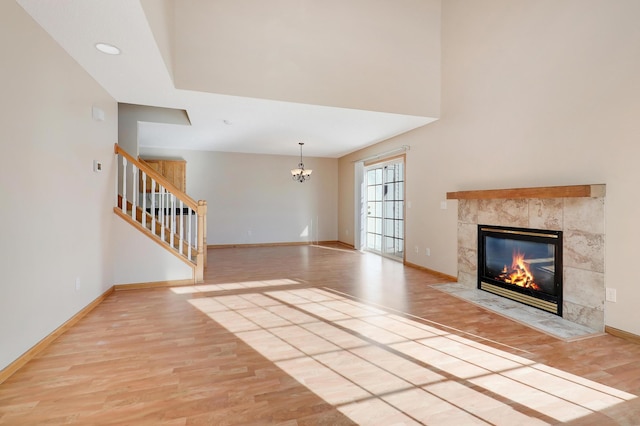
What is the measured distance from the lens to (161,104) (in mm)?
4441

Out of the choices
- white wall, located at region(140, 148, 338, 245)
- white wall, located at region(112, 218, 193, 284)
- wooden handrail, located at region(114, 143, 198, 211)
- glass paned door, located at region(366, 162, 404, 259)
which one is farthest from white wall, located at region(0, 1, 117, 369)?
glass paned door, located at region(366, 162, 404, 259)

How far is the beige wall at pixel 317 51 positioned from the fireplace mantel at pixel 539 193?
153 cm

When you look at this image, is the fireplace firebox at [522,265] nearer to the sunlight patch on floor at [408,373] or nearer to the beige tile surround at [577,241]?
the beige tile surround at [577,241]

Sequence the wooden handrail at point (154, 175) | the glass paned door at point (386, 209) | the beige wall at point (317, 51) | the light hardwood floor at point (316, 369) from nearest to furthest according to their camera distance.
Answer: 1. the light hardwood floor at point (316, 369)
2. the beige wall at point (317, 51)
3. the wooden handrail at point (154, 175)
4. the glass paned door at point (386, 209)

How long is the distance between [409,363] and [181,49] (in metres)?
4.09

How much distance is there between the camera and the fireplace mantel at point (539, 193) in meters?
2.83

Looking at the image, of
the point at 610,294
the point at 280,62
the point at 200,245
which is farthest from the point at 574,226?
the point at 200,245

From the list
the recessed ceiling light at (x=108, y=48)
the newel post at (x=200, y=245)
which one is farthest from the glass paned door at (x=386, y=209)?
the recessed ceiling light at (x=108, y=48)

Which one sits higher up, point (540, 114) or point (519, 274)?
point (540, 114)

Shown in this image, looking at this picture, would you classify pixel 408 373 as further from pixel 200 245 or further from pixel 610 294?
pixel 200 245

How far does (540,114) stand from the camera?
3.46 meters

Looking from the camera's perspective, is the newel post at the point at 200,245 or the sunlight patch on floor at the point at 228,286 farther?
the newel post at the point at 200,245

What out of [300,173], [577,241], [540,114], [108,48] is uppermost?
[108,48]

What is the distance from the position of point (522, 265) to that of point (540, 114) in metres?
1.75
